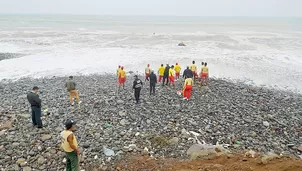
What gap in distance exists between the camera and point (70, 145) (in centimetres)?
660

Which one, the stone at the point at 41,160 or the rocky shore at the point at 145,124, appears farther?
the rocky shore at the point at 145,124

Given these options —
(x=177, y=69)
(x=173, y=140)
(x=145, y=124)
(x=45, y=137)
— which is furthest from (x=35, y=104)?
(x=177, y=69)

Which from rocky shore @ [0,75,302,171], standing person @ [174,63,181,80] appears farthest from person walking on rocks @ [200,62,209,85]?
standing person @ [174,63,181,80]

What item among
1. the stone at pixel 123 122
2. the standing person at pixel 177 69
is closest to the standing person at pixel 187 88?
the stone at pixel 123 122

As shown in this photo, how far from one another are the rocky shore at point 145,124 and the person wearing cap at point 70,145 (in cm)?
121

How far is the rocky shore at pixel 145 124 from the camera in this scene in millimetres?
8820

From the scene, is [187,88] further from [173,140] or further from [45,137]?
[45,137]

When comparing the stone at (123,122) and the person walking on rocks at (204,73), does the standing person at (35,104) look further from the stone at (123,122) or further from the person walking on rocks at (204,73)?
the person walking on rocks at (204,73)

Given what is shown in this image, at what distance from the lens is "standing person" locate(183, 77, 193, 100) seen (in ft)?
45.9

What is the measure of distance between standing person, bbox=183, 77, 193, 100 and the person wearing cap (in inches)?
329

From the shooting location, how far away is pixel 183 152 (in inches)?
352

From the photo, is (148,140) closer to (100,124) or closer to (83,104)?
(100,124)

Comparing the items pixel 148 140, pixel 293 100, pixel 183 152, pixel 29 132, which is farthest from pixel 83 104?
pixel 293 100

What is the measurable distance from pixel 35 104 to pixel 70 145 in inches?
167
